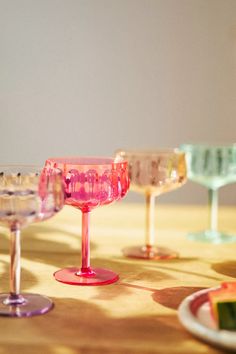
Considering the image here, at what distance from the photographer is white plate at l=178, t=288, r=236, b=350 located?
1.84 feet

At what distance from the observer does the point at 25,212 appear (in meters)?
0.68

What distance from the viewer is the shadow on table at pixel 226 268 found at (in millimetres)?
896

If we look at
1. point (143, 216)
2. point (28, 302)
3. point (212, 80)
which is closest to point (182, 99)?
point (212, 80)

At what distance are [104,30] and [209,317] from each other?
2.01m

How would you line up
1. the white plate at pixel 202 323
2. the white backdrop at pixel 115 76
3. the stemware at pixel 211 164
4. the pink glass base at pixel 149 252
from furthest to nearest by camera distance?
the white backdrop at pixel 115 76
the stemware at pixel 211 164
the pink glass base at pixel 149 252
the white plate at pixel 202 323

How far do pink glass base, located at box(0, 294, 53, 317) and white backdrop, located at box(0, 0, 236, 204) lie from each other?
1833 millimetres

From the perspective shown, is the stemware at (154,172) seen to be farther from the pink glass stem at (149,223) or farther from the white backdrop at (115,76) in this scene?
the white backdrop at (115,76)

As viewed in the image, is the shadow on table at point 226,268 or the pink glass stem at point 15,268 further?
the shadow on table at point 226,268

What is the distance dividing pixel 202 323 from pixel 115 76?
6.57ft

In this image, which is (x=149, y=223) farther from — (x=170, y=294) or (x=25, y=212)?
(x=25, y=212)

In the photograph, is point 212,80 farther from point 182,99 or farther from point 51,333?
point 51,333

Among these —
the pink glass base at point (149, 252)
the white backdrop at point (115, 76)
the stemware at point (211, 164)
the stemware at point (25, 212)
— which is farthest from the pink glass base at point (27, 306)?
the white backdrop at point (115, 76)

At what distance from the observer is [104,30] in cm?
249

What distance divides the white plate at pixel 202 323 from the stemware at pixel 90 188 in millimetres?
195
